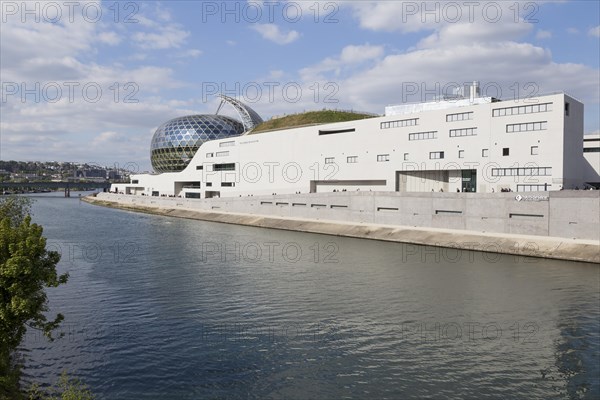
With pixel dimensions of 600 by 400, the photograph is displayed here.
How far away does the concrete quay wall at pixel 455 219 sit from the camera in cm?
4675

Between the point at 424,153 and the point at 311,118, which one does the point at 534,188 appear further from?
the point at 311,118

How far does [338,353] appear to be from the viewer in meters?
20.3

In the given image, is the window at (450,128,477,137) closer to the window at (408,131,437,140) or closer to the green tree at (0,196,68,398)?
the window at (408,131,437,140)

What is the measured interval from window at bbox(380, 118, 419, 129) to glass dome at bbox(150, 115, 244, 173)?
6244cm

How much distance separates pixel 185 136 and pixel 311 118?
133 ft

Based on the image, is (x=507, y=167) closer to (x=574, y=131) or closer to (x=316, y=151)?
(x=574, y=131)

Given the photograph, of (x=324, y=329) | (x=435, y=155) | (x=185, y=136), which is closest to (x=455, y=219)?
(x=435, y=155)

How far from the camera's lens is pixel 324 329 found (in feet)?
76.8

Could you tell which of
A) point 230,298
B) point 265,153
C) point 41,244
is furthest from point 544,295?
point 265,153

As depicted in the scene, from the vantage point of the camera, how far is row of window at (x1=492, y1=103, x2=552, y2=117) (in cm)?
5489

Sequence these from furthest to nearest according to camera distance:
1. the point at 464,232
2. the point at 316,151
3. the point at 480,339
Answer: the point at 316,151 → the point at 464,232 → the point at 480,339

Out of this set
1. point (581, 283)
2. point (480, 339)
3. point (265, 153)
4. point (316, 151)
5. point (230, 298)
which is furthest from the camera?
point (265, 153)

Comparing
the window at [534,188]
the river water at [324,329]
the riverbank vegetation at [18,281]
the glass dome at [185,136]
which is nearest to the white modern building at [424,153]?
the window at [534,188]

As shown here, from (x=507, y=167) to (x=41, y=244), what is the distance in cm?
5622
